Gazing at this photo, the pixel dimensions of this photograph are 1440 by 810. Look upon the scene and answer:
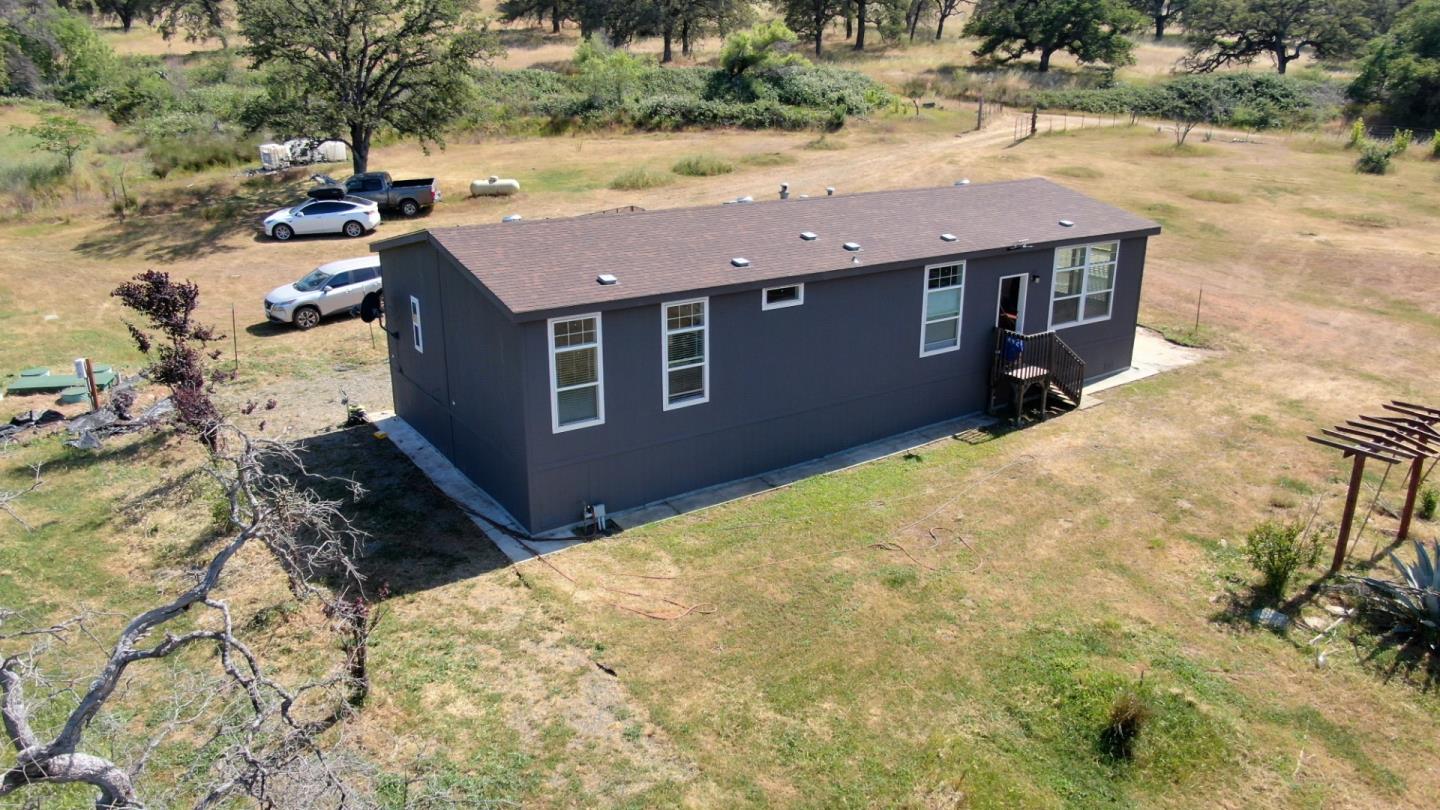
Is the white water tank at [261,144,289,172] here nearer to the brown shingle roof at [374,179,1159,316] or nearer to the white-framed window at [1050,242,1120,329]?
the brown shingle roof at [374,179,1159,316]

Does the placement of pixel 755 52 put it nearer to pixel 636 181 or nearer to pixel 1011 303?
pixel 636 181

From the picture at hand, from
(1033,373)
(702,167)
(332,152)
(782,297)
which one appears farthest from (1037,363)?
(332,152)

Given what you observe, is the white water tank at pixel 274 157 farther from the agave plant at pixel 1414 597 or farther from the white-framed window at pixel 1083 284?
the agave plant at pixel 1414 597

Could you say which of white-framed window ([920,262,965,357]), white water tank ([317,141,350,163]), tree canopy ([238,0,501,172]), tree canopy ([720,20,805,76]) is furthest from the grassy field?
tree canopy ([720,20,805,76])

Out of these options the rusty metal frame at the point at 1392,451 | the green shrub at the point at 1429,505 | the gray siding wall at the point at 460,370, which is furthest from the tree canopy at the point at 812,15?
the rusty metal frame at the point at 1392,451

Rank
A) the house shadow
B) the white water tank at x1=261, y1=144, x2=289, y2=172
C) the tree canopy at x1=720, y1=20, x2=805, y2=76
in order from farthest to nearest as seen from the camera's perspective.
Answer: the tree canopy at x1=720, y1=20, x2=805, y2=76 < the white water tank at x1=261, y1=144, x2=289, y2=172 < the house shadow

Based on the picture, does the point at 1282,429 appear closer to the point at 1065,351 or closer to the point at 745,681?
the point at 1065,351

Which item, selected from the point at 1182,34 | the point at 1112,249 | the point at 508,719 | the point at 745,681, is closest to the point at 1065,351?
the point at 1112,249
